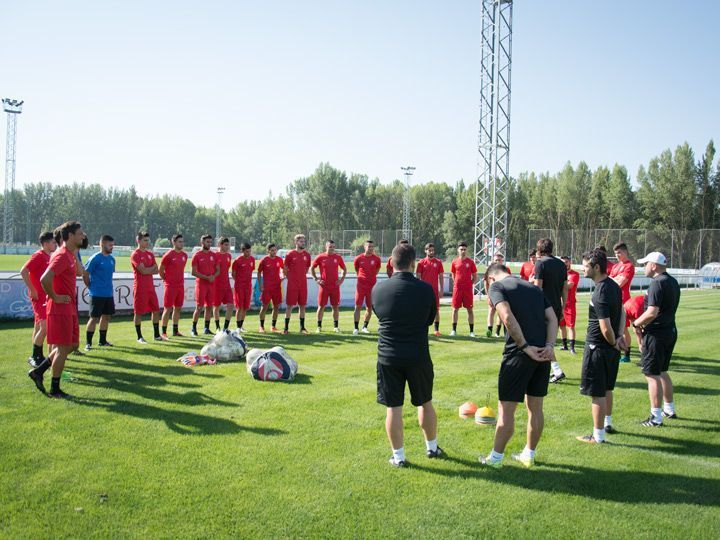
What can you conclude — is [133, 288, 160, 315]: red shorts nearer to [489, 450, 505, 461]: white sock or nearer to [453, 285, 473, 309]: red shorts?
[453, 285, 473, 309]: red shorts

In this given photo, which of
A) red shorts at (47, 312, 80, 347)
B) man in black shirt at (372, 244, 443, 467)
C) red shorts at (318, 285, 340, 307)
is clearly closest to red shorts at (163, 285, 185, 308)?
red shorts at (318, 285, 340, 307)

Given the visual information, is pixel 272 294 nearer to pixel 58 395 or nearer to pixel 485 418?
pixel 58 395

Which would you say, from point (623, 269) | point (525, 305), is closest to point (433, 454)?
point (525, 305)

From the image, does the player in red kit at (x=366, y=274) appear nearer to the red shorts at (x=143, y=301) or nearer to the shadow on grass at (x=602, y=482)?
the red shorts at (x=143, y=301)

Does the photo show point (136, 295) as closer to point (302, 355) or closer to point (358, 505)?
point (302, 355)

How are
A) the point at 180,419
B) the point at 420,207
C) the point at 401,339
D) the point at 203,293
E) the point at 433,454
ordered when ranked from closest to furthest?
the point at 401,339 < the point at 433,454 < the point at 180,419 < the point at 203,293 < the point at 420,207

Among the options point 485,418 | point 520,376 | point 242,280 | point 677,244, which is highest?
point 677,244

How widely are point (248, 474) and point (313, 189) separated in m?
77.2

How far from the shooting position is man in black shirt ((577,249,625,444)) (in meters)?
5.74

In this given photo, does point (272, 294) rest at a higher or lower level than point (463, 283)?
lower

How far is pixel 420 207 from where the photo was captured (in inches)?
3310

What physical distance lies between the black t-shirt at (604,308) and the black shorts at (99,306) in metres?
9.05

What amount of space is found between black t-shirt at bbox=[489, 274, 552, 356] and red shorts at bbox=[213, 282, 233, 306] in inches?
372

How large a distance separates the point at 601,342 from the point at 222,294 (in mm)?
9449
